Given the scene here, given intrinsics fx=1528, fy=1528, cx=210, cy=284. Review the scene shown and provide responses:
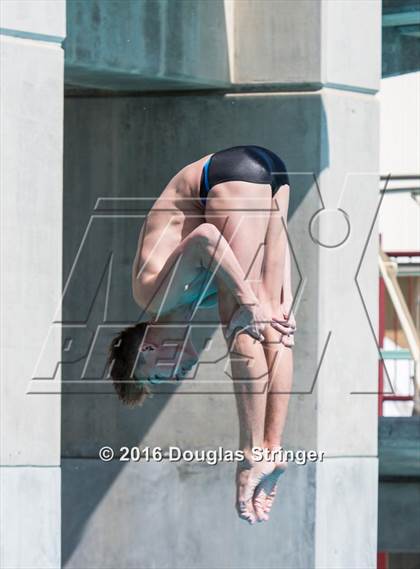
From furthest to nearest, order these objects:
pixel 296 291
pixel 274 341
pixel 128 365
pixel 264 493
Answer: pixel 296 291 → pixel 128 365 → pixel 264 493 → pixel 274 341

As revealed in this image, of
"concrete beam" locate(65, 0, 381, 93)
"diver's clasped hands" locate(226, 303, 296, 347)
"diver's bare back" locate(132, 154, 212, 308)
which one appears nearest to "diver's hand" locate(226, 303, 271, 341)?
"diver's clasped hands" locate(226, 303, 296, 347)

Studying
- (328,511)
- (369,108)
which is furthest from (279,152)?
(328,511)

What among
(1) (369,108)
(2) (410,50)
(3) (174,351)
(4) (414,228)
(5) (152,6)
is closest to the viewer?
(3) (174,351)

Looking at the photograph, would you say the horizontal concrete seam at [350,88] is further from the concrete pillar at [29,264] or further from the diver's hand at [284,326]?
the diver's hand at [284,326]

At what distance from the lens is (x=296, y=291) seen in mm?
12453

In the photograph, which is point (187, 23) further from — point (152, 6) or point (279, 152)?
point (279, 152)

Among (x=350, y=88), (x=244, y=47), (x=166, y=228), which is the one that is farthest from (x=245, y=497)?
(x=244, y=47)

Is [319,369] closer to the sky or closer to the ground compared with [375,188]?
closer to the ground

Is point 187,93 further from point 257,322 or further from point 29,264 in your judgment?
point 257,322

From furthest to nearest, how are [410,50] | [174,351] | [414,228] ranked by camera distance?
[414,228]
[410,50]
[174,351]

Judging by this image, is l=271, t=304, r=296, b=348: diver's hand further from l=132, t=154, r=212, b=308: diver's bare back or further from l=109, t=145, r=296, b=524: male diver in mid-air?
l=132, t=154, r=212, b=308: diver's bare back

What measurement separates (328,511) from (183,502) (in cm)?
127

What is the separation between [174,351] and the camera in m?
8.67

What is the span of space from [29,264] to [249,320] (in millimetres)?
1774
